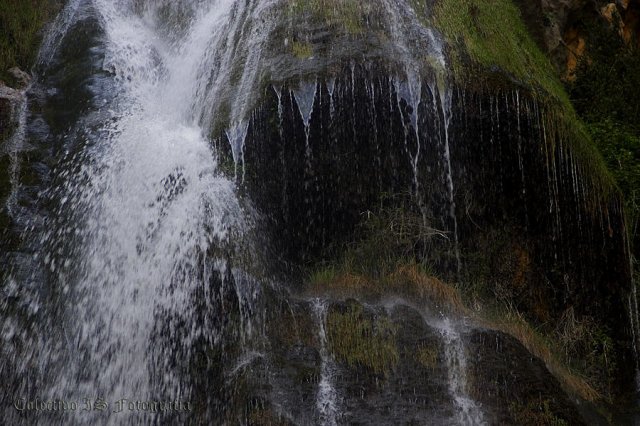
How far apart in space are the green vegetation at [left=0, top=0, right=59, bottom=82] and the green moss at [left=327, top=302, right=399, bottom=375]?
598cm

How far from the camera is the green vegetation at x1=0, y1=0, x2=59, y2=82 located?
905 centimetres

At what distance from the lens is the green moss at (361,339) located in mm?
5984

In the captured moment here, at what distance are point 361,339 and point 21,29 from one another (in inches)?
285

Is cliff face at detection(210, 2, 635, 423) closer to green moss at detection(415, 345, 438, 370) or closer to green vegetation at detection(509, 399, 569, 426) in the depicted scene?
green vegetation at detection(509, 399, 569, 426)

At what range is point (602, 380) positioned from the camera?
7.18 metres

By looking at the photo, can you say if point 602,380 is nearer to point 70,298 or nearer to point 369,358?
point 369,358

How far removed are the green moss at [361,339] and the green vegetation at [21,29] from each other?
19.6ft

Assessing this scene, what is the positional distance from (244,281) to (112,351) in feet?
4.66

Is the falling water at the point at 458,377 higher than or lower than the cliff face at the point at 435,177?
lower

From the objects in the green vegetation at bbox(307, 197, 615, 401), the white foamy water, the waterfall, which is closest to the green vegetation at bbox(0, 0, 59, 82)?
the waterfall


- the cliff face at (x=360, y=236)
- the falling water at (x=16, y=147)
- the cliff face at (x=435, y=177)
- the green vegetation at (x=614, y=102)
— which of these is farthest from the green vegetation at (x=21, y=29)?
the green vegetation at (x=614, y=102)

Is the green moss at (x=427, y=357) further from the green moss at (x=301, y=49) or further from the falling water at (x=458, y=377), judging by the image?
the green moss at (x=301, y=49)

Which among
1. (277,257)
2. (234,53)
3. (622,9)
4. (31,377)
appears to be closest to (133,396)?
(31,377)

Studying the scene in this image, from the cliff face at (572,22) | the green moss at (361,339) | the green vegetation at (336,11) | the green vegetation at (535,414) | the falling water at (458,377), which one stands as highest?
the green vegetation at (336,11)
